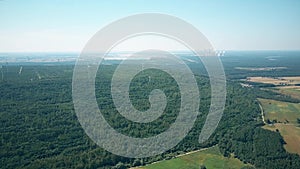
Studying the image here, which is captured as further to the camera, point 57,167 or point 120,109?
point 120,109

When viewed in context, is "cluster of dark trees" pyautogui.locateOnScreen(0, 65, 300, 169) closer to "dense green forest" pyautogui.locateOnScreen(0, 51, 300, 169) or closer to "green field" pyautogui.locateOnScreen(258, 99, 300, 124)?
"dense green forest" pyautogui.locateOnScreen(0, 51, 300, 169)

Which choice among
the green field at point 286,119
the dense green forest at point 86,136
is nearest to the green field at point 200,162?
the dense green forest at point 86,136

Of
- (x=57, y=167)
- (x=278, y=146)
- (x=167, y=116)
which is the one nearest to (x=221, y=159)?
(x=278, y=146)

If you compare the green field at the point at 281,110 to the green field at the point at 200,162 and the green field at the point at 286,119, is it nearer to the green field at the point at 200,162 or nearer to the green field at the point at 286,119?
the green field at the point at 286,119

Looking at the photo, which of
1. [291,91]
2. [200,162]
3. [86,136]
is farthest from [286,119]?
[86,136]

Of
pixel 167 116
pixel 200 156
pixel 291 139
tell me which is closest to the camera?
pixel 200 156

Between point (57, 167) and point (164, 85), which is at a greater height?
point (164, 85)

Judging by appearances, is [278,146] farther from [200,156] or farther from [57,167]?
[57,167]
